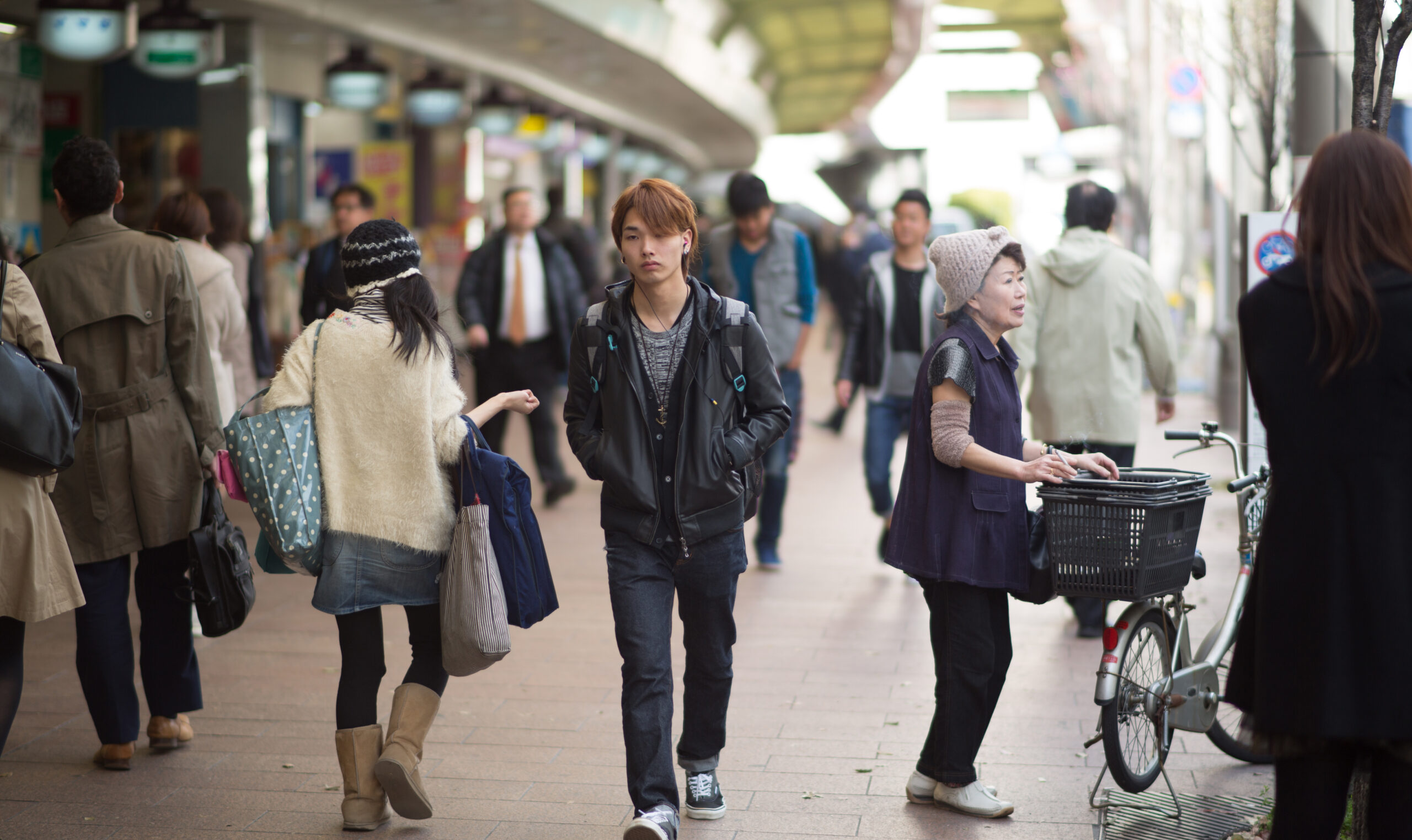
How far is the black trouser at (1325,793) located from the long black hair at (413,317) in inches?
94.1

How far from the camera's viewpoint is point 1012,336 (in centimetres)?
685

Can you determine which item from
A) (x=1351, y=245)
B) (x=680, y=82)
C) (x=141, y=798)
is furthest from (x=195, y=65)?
(x=680, y=82)

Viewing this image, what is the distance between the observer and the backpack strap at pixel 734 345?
414 centimetres

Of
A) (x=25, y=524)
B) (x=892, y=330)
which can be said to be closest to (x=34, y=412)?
(x=25, y=524)

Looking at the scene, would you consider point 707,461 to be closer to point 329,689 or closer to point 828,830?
point 828,830

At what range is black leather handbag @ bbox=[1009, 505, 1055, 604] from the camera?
4223mm

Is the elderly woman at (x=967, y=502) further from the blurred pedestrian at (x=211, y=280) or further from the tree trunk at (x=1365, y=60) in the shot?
the blurred pedestrian at (x=211, y=280)

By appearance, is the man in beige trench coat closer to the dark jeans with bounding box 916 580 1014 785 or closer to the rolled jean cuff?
the rolled jean cuff

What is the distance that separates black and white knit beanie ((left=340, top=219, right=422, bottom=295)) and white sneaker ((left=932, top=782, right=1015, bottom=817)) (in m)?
2.15

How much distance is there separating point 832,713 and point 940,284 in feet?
5.95

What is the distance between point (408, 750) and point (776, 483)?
4.24m

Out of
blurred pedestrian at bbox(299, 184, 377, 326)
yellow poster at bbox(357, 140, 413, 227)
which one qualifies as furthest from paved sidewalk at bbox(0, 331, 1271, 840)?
yellow poster at bbox(357, 140, 413, 227)

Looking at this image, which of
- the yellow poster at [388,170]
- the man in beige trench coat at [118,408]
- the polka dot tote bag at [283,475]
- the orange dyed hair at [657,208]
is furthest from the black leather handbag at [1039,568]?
the yellow poster at [388,170]

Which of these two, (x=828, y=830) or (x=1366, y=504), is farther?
(x=828, y=830)
